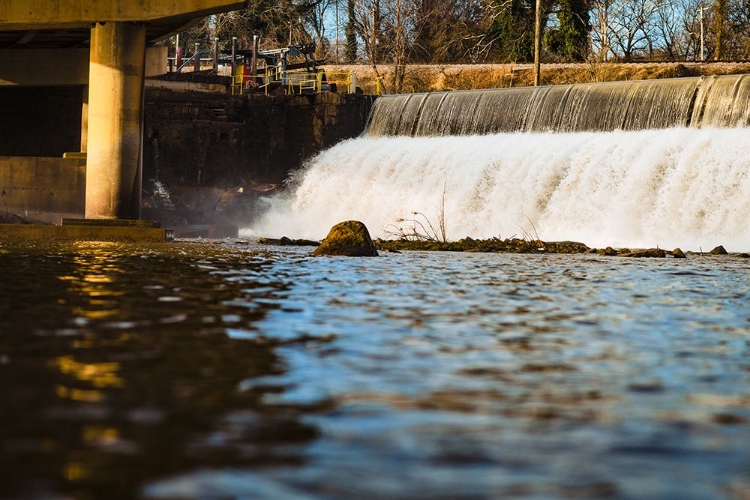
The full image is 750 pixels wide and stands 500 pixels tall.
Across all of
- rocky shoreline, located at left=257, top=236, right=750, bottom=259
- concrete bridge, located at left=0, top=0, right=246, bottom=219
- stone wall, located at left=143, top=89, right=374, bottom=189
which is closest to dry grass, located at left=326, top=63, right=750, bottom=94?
stone wall, located at left=143, top=89, right=374, bottom=189

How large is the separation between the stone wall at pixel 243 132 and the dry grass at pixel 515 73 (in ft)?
56.4

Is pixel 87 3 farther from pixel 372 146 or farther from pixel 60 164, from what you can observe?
pixel 372 146

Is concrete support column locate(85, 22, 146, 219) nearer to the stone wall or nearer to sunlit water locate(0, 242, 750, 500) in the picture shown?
sunlit water locate(0, 242, 750, 500)

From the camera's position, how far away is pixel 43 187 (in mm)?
30094

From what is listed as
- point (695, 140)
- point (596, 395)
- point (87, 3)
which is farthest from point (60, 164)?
point (596, 395)

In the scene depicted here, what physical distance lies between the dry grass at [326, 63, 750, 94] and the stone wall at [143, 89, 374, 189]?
17179 millimetres

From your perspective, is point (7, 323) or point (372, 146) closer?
point (7, 323)

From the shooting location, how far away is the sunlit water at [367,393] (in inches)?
155

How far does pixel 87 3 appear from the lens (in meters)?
24.3

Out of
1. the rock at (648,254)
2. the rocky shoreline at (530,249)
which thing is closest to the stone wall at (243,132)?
the rocky shoreline at (530,249)

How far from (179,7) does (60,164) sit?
8067 millimetres

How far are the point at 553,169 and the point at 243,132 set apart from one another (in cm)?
1476

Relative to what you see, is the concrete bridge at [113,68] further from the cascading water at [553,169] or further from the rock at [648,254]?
the rock at [648,254]

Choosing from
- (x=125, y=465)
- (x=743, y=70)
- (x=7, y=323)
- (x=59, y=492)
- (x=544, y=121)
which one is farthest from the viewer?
(x=743, y=70)
